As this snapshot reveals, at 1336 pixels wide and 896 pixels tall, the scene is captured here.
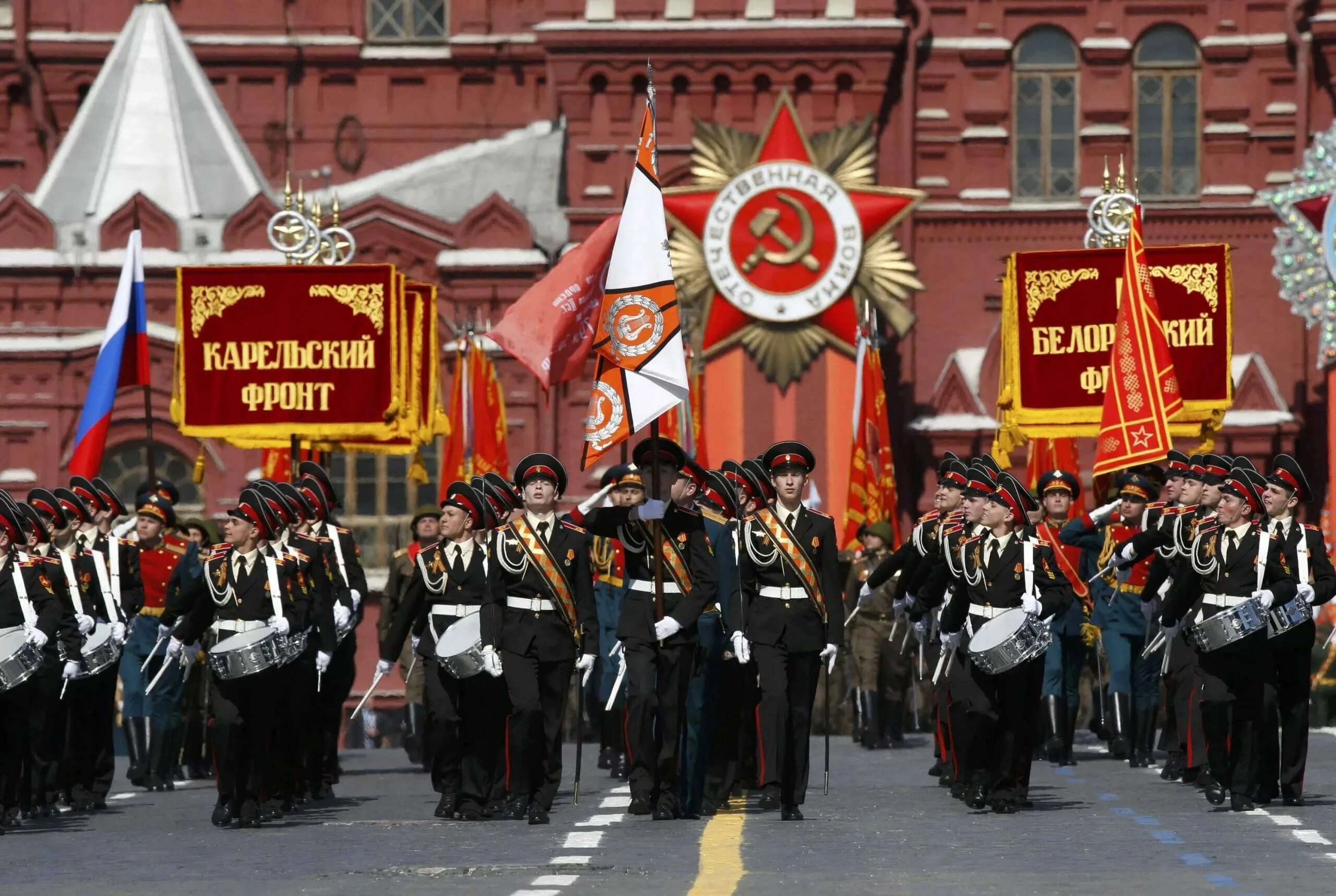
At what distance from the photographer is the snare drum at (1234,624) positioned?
15.1 metres

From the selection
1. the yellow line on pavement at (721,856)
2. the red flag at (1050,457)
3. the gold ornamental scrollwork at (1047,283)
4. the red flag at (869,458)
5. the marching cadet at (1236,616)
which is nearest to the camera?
the yellow line on pavement at (721,856)

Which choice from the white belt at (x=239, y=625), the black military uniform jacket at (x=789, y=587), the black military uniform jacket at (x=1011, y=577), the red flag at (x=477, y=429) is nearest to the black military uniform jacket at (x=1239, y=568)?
the black military uniform jacket at (x=1011, y=577)

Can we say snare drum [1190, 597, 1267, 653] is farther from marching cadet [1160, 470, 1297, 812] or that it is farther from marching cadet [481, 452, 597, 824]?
marching cadet [481, 452, 597, 824]

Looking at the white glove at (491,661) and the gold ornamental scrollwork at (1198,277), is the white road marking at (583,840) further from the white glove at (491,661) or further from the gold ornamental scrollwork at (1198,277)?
the gold ornamental scrollwork at (1198,277)

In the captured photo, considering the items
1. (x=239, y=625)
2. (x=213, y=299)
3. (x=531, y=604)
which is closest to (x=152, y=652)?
(x=239, y=625)

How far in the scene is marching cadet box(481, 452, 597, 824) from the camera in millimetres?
15531

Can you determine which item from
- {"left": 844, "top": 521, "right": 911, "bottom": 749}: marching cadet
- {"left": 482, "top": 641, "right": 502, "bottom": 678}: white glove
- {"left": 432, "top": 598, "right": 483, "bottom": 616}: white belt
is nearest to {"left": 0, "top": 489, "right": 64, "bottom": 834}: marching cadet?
{"left": 432, "top": 598, "right": 483, "bottom": 616}: white belt

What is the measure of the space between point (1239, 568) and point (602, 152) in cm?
1592

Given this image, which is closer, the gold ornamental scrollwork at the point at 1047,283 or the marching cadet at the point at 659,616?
the marching cadet at the point at 659,616

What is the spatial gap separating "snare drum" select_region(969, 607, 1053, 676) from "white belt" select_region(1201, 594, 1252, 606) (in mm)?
862

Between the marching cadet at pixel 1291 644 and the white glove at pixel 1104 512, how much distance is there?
13.2 feet

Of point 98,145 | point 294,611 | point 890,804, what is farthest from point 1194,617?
point 98,145

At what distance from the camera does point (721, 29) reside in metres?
30.2

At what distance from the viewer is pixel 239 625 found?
1568 centimetres
